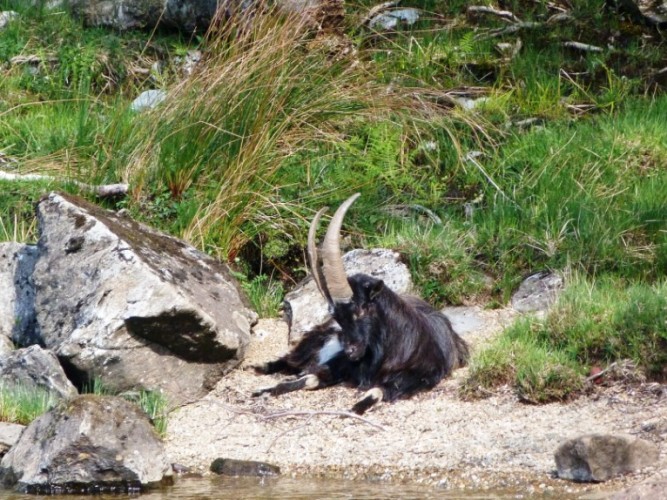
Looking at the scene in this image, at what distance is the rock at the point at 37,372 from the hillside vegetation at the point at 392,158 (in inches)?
81.4

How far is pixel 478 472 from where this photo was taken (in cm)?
617

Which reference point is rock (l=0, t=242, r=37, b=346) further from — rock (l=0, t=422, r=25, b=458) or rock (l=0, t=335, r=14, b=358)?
rock (l=0, t=422, r=25, b=458)

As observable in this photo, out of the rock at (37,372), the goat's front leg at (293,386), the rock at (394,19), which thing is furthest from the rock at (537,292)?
the rock at (394,19)

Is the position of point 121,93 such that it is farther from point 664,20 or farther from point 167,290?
point 664,20

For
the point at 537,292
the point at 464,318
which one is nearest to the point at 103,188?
the point at 464,318

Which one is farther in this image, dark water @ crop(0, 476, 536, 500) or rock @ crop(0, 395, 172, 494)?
rock @ crop(0, 395, 172, 494)

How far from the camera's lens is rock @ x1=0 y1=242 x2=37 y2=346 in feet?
27.1

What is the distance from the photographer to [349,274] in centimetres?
873

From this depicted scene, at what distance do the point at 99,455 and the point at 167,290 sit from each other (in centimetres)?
141

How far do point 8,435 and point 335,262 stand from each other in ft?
7.28

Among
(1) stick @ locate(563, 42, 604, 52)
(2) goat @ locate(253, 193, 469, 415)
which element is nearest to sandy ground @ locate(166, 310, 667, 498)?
(2) goat @ locate(253, 193, 469, 415)

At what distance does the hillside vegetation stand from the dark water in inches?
69.7

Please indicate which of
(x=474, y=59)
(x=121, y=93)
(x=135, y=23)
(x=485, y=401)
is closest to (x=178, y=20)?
(x=135, y=23)

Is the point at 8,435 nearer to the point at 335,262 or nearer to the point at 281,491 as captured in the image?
the point at 281,491
